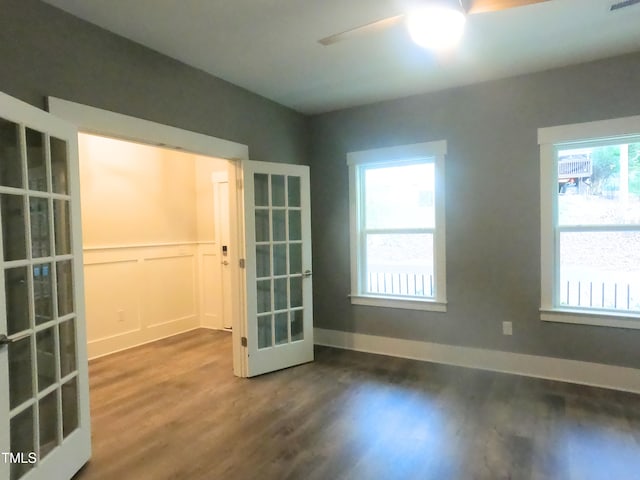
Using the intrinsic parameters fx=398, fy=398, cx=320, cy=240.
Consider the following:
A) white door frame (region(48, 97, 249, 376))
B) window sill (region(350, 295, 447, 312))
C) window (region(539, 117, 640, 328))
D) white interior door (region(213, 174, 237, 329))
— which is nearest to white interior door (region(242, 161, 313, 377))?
white door frame (region(48, 97, 249, 376))

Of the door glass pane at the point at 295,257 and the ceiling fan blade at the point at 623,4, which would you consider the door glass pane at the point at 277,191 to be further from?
the ceiling fan blade at the point at 623,4

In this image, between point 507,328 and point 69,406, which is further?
point 507,328

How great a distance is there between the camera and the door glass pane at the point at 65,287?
2.20 m

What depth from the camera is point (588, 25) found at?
103 inches

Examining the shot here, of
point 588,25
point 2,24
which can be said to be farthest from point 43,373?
point 588,25

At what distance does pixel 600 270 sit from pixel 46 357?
4.00m

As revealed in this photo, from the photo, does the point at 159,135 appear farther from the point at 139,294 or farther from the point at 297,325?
the point at 139,294

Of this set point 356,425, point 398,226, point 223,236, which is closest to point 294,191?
point 398,226

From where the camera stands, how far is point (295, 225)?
13.4ft

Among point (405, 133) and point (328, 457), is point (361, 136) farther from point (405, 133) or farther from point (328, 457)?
point (328, 457)

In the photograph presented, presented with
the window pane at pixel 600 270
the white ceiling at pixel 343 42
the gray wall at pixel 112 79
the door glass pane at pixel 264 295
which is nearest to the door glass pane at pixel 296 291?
the door glass pane at pixel 264 295

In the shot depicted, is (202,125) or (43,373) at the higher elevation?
(202,125)

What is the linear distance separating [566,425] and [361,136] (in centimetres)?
312

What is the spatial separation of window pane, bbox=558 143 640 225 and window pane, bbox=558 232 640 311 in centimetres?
14
